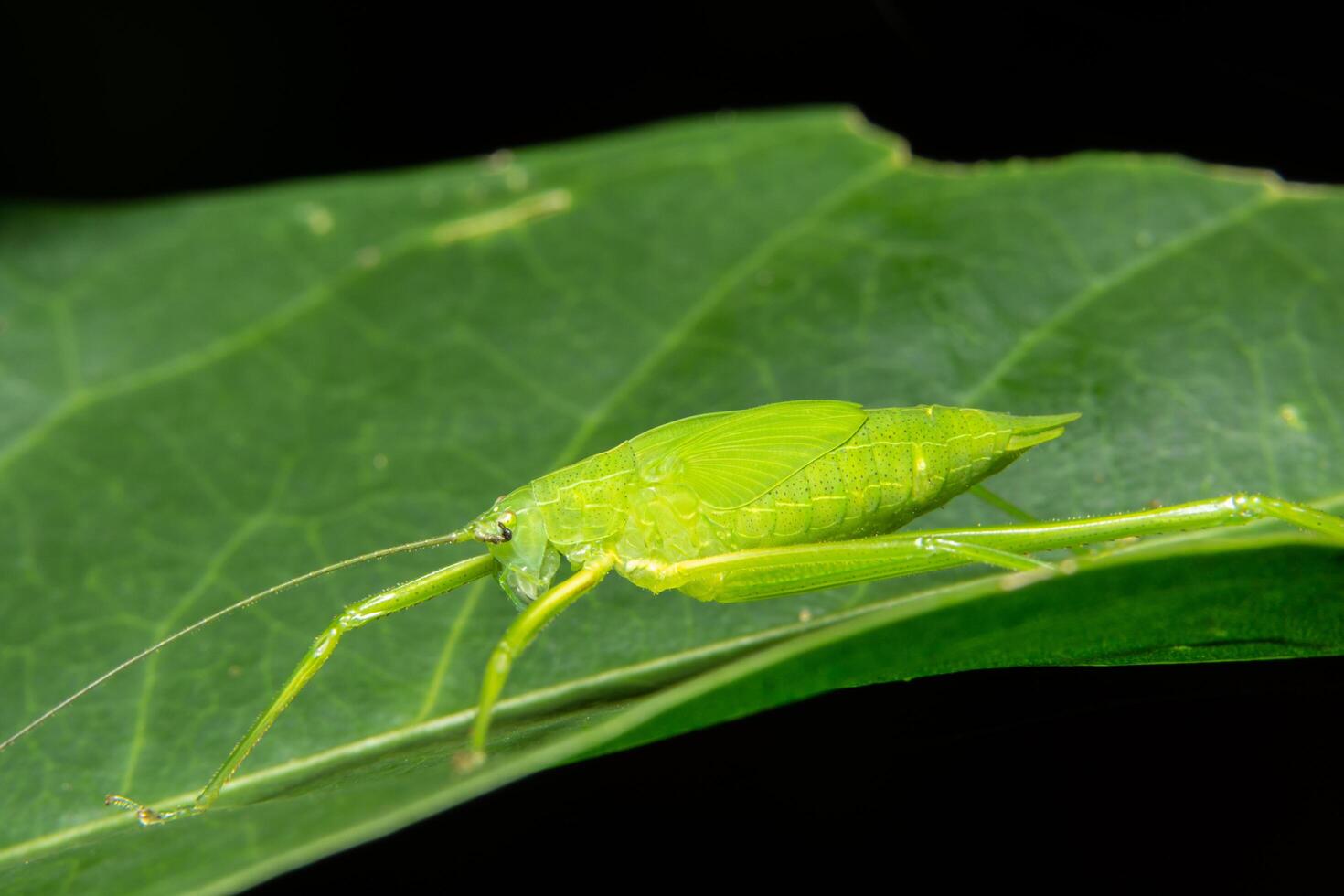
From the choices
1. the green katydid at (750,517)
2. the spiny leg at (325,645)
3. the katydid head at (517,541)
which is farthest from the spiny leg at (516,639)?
the spiny leg at (325,645)

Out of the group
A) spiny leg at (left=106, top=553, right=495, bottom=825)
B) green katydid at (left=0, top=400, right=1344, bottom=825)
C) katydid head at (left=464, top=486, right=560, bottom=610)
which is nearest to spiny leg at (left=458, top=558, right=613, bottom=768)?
green katydid at (left=0, top=400, right=1344, bottom=825)

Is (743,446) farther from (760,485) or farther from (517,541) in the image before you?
(517,541)

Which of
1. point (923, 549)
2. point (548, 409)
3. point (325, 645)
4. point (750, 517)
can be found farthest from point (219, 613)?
point (923, 549)

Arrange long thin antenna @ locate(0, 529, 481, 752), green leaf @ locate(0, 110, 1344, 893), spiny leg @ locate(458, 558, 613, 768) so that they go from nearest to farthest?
1. green leaf @ locate(0, 110, 1344, 893)
2. spiny leg @ locate(458, 558, 613, 768)
3. long thin antenna @ locate(0, 529, 481, 752)

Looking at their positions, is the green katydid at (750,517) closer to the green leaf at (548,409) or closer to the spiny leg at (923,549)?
the spiny leg at (923,549)

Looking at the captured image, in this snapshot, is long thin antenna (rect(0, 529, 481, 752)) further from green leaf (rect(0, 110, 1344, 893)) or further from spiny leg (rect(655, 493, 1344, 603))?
spiny leg (rect(655, 493, 1344, 603))

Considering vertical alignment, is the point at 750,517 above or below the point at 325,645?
above
